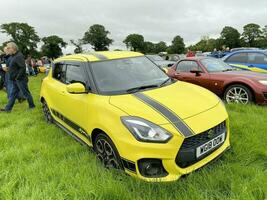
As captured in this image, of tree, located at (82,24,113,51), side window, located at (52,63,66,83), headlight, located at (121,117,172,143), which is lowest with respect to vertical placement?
headlight, located at (121,117,172,143)

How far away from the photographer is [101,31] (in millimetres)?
79250

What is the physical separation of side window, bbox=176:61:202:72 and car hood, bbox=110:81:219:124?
3.56m

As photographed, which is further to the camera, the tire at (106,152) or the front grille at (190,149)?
the tire at (106,152)

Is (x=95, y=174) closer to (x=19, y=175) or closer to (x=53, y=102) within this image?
(x=19, y=175)

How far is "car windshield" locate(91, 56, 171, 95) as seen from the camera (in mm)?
3816

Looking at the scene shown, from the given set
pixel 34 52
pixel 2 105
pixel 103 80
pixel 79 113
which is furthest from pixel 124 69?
pixel 34 52

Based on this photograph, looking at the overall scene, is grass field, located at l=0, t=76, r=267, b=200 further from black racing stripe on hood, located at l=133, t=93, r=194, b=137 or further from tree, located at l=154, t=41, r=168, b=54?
tree, located at l=154, t=41, r=168, b=54

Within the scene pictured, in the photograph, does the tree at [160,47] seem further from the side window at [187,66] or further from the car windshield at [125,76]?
the car windshield at [125,76]

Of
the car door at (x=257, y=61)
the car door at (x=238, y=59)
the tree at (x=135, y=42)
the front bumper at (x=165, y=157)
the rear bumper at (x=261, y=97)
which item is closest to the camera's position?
the front bumper at (x=165, y=157)

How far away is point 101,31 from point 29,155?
7838 cm

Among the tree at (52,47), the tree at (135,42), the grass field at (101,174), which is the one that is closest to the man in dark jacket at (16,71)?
the grass field at (101,174)

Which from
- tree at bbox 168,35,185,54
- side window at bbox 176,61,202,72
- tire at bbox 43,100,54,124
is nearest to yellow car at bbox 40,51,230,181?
tire at bbox 43,100,54,124

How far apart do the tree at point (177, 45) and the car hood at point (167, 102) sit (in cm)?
8192

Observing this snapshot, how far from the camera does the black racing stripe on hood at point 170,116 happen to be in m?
2.90
